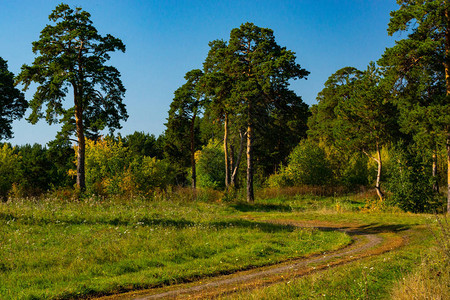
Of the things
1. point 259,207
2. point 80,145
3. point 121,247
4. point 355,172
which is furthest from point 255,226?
point 355,172

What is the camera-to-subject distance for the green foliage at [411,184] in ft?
72.1

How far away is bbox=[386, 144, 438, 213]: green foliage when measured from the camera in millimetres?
21969

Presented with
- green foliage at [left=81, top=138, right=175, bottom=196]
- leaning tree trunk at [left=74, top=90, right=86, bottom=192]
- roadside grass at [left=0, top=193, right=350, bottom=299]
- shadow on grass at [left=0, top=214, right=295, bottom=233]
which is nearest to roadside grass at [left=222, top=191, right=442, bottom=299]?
roadside grass at [left=0, top=193, right=350, bottom=299]

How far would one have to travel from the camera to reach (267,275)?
8742 millimetres

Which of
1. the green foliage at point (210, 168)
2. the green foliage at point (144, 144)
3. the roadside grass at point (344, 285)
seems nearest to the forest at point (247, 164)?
the roadside grass at point (344, 285)

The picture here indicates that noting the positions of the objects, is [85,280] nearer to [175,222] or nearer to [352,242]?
[175,222]

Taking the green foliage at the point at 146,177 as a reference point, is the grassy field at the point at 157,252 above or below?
below

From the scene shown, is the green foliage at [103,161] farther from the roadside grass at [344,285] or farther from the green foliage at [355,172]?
the green foliage at [355,172]

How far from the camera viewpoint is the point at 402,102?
921 inches

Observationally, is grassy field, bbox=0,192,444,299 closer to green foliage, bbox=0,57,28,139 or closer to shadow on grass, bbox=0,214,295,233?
shadow on grass, bbox=0,214,295,233

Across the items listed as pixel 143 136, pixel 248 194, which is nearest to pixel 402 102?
pixel 248 194

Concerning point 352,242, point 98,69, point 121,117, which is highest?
point 98,69

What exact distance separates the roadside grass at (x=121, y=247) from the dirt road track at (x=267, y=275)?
467mm

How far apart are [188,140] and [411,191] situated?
33.7 m
